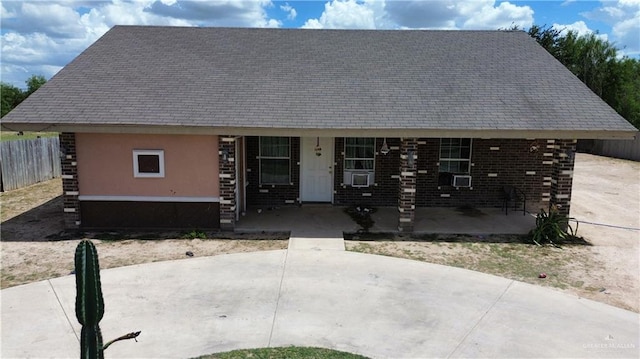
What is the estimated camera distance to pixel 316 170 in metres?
12.7

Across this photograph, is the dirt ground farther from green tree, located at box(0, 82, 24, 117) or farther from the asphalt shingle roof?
green tree, located at box(0, 82, 24, 117)

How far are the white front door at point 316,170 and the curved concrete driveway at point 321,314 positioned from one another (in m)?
4.73

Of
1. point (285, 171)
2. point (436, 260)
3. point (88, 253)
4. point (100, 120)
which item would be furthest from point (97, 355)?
point (285, 171)

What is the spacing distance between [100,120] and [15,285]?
3.80 m

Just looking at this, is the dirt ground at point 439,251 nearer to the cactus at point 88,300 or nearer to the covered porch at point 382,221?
the covered porch at point 382,221

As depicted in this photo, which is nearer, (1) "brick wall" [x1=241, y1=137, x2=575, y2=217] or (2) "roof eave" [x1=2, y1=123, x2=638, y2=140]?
(2) "roof eave" [x1=2, y1=123, x2=638, y2=140]

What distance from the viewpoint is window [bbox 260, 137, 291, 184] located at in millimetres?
12594

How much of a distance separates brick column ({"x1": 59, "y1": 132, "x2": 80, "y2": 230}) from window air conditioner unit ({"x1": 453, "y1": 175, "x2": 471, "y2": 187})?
31.7ft

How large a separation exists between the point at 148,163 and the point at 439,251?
6696mm

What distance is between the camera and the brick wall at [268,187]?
1258 centimetres

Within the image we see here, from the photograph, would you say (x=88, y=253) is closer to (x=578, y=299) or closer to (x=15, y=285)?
(x=15, y=285)

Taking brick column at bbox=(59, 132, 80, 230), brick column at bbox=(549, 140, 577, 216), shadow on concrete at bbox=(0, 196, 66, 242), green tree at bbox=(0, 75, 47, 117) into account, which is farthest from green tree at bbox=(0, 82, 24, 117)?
brick column at bbox=(549, 140, 577, 216)

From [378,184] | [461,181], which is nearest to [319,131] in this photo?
[378,184]

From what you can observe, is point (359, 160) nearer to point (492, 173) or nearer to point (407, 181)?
point (407, 181)
